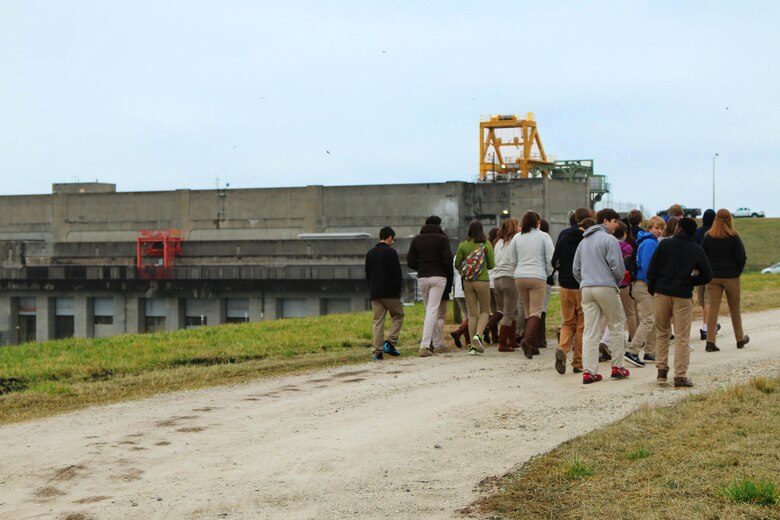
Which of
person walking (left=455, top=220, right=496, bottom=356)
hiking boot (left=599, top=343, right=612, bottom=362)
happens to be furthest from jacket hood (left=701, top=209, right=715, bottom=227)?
person walking (left=455, top=220, right=496, bottom=356)

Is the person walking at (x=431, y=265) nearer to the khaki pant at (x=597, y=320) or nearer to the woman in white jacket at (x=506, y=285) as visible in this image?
the woman in white jacket at (x=506, y=285)

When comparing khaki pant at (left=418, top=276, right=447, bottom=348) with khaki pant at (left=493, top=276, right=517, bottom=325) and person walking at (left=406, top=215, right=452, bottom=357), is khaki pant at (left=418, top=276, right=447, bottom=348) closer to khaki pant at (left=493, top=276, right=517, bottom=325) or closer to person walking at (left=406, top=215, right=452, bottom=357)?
person walking at (left=406, top=215, right=452, bottom=357)

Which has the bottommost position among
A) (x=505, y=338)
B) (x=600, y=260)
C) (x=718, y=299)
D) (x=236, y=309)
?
(x=236, y=309)

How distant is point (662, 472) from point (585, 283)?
530 cm

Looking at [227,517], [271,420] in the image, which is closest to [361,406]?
[271,420]

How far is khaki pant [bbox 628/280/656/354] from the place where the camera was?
584 inches

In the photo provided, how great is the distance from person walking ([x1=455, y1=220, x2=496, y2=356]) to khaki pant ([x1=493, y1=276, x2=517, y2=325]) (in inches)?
9.3

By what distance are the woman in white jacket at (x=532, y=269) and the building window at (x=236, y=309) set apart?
42.4m

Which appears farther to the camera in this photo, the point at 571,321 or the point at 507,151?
the point at 507,151

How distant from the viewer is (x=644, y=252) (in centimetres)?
1512

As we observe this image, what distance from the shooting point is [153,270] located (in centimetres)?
5850

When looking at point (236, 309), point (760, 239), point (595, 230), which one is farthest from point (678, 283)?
point (760, 239)

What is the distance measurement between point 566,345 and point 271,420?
4613 millimetres

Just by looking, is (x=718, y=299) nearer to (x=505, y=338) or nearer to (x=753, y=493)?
(x=505, y=338)
